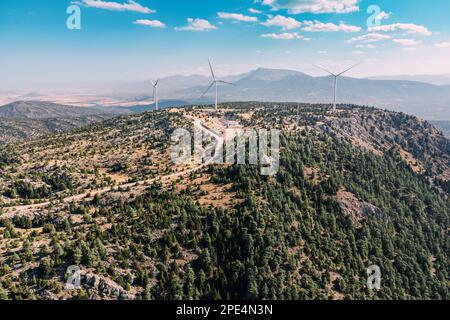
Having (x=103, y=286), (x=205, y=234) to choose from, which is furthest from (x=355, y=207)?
(x=103, y=286)

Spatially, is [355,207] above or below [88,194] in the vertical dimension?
below

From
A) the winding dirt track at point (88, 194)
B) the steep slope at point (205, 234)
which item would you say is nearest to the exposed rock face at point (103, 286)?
the steep slope at point (205, 234)

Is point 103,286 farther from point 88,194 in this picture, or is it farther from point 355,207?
point 355,207

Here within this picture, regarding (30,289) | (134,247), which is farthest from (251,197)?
(30,289)

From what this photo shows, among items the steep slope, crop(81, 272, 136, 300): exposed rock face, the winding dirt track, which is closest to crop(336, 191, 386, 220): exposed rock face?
the steep slope
